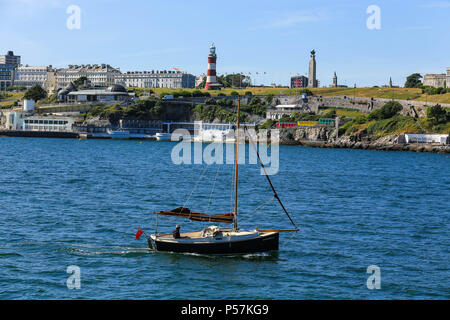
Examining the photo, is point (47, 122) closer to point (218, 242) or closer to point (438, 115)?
point (438, 115)

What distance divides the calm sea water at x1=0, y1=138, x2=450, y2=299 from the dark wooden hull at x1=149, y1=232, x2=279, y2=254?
0.39 m

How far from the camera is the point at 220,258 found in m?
30.6

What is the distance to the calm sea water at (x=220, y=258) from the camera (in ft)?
85.4

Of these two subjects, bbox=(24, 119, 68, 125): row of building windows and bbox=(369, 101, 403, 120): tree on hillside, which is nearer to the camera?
bbox=(369, 101, 403, 120): tree on hillside

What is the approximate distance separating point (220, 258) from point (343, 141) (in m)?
137

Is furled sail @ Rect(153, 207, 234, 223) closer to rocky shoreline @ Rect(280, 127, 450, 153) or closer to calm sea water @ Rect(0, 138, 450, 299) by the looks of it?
calm sea water @ Rect(0, 138, 450, 299)

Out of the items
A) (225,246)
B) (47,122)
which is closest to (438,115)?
(47,122)

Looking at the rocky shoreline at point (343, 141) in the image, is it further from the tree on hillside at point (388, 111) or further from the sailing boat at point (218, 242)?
the sailing boat at point (218, 242)

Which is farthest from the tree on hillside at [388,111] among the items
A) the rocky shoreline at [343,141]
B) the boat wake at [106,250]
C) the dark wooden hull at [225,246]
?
the boat wake at [106,250]

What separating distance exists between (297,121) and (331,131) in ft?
71.2

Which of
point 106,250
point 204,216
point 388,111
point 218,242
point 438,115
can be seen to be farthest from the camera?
point 388,111

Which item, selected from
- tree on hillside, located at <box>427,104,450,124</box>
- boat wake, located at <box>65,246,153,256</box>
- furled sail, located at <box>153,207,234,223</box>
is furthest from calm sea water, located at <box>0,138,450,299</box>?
tree on hillside, located at <box>427,104,450,124</box>

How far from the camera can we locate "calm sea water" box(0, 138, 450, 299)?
85.4 feet

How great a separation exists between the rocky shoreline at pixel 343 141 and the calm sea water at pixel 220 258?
81613 mm
